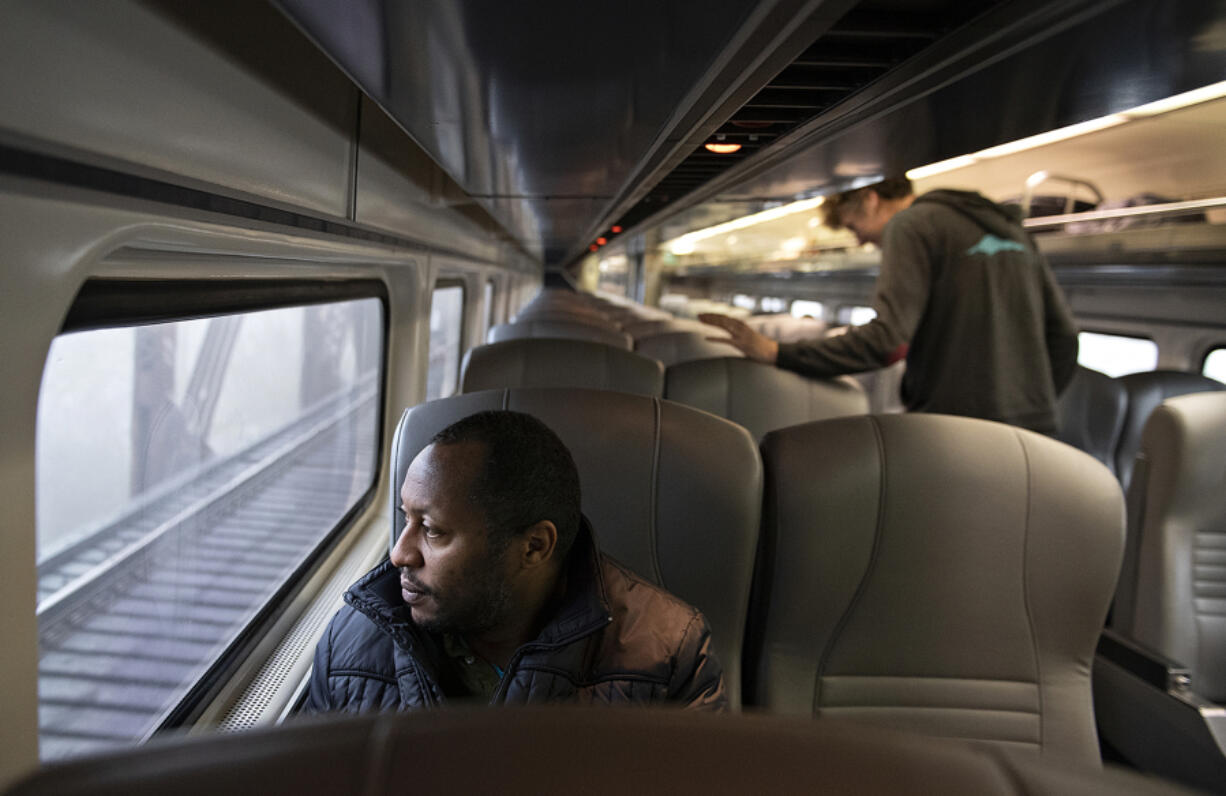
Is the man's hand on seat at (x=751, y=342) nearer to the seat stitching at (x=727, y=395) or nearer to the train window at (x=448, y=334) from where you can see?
the seat stitching at (x=727, y=395)

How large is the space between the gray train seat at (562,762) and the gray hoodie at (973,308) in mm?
2602

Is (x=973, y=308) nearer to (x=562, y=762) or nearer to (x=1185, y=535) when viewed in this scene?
(x=1185, y=535)

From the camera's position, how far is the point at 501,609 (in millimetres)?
1307

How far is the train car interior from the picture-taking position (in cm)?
43

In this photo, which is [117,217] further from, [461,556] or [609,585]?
[609,585]

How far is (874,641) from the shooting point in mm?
1768

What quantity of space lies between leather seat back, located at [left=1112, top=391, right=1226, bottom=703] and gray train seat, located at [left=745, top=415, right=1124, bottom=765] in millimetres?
849

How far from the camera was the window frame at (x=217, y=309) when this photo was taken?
51.2 inches

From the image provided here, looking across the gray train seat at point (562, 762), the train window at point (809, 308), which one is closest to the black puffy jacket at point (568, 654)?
the gray train seat at point (562, 762)

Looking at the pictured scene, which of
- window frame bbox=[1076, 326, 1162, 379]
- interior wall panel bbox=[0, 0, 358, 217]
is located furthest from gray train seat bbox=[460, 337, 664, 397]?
window frame bbox=[1076, 326, 1162, 379]

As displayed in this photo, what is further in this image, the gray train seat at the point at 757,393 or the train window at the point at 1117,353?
the train window at the point at 1117,353

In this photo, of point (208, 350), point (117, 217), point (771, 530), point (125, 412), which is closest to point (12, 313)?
point (117, 217)

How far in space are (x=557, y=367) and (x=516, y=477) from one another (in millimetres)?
1834

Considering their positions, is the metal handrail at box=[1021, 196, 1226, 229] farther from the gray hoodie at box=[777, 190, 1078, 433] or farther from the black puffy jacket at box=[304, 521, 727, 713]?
the black puffy jacket at box=[304, 521, 727, 713]
